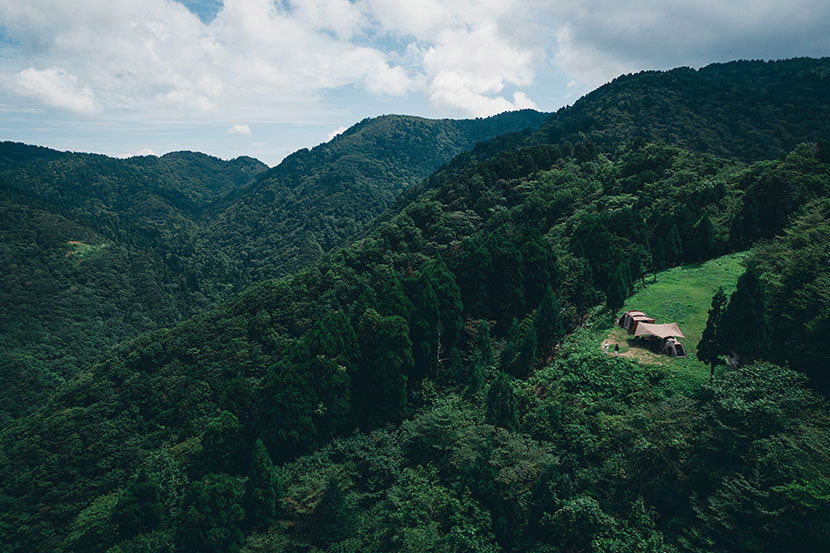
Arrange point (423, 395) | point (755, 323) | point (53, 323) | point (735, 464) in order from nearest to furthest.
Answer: point (735, 464) → point (755, 323) → point (423, 395) → point (53, 323)

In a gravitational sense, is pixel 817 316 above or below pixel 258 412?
above

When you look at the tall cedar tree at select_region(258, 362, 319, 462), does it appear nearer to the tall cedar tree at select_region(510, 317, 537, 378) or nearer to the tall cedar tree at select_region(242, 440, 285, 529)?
the tall cedar tree at select_region(242, 440, 285, 529)

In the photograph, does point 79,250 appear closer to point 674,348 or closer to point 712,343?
point 674,348

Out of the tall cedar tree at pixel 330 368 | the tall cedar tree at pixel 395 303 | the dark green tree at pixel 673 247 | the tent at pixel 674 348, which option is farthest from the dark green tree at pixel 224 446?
the dark green tree at pixel 673 247

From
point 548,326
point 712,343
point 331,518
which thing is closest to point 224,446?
point 331,518

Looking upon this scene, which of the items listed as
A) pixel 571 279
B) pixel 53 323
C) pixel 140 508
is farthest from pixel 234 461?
pixel 53 323

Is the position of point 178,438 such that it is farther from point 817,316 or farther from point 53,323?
point 53,323
